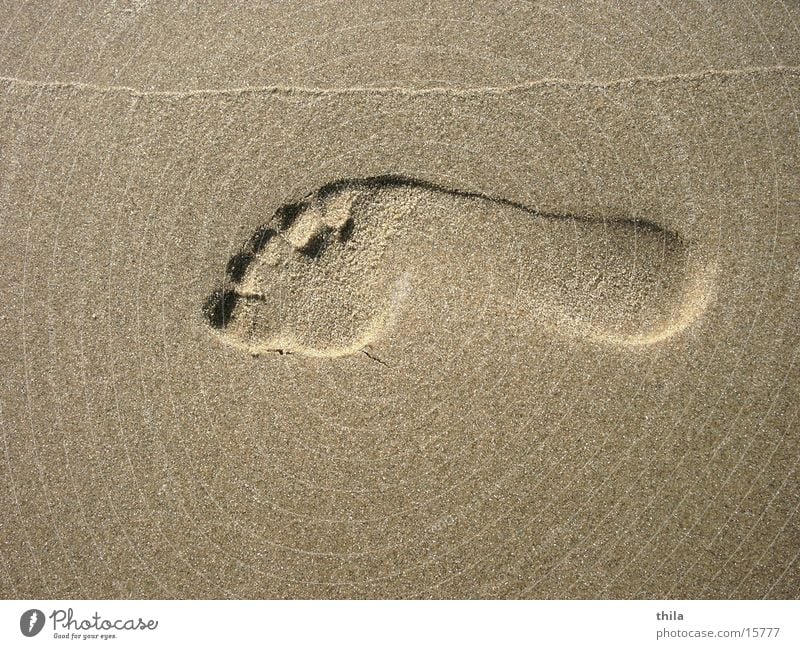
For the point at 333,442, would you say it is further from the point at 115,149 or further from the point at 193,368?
the point at 115,149

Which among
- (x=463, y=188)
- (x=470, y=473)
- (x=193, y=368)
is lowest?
(x=470, y=473)

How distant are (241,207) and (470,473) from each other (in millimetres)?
2303

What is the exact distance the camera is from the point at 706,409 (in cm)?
361

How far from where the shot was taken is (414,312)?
368 centimetres

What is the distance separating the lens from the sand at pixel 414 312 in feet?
11.8

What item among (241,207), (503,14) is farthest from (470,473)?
(503,14)
